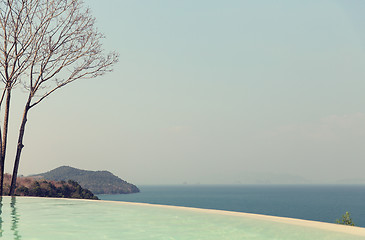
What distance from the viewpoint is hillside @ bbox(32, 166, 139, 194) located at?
A: 69188 mm

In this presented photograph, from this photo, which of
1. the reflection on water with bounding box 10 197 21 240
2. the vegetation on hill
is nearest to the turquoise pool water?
the reflection on water with bounding box 10 197 21 240

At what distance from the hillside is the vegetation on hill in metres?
43.4

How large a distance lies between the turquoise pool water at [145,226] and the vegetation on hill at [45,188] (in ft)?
39.1

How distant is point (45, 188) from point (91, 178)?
5277cm

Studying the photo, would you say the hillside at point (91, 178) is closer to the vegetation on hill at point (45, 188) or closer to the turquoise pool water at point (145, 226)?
the vegetation on hill at point (45, 188)

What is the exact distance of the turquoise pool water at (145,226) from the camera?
5602mm

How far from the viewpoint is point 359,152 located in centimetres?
9794

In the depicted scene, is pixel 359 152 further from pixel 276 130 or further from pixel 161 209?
pixel 161 209

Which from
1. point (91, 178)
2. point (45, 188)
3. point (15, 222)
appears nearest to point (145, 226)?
point (15, 222)

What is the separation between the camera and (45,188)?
72.3 feet

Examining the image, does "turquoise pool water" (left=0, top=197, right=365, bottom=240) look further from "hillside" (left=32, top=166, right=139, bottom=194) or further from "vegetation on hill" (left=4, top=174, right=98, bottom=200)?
"hillside" (left=32, top=166, right=139, bottom=194)

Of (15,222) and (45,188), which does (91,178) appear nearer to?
(45,188)

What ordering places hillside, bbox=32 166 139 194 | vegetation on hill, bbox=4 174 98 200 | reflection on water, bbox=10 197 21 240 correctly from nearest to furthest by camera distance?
reflection on water, bbox=10 197 21 240, vegetation on hill, bbox=4 174 98 200, hillside, bbox=32 166 139 194

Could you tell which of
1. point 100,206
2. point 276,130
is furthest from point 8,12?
point 276,130
